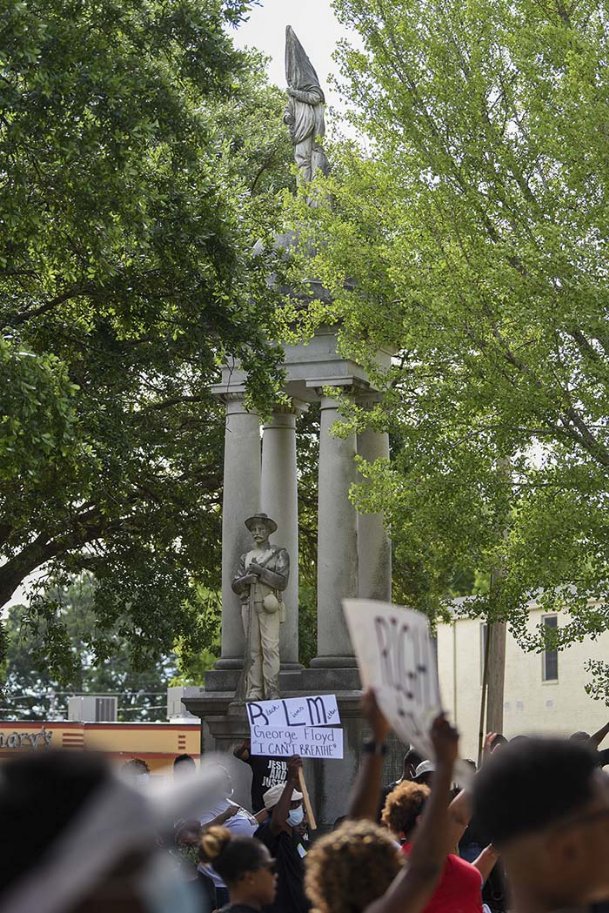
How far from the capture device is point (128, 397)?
77.7 feet

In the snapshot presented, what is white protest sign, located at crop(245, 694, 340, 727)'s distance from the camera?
13.6 metres

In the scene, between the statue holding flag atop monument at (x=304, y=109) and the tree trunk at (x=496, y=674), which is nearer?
the statue holding flag atop monument at (x=304, y=109)

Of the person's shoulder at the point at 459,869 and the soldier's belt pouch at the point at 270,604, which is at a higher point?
the soldier's belt pouch at the point at 270,604

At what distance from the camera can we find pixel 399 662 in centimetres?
317

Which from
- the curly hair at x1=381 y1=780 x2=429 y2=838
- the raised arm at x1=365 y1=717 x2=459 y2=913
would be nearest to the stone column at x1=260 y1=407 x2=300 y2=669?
the curly hair at x1=381 y1=780 x2=429 y2=838

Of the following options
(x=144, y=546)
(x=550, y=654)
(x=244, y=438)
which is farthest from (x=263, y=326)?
(x=550, y=654)

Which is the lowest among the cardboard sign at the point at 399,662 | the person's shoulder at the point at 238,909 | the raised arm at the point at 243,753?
the person's shoulder at the point at 238,909

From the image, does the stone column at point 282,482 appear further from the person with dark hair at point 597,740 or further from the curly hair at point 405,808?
the curly hair at point 405,808

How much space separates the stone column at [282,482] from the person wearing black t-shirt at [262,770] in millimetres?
11865

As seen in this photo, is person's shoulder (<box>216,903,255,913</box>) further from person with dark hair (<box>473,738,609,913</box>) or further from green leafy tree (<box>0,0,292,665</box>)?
green leafy tree (<box>0,0,292,665</box>)

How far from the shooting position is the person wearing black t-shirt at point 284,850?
8698mm

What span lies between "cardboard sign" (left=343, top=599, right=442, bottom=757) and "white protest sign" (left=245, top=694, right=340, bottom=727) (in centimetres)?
1046

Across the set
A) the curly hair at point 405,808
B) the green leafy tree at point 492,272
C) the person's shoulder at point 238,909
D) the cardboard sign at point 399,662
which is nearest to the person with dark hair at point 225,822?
the curly hair at point 405,808

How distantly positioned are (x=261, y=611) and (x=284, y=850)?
587 inches
